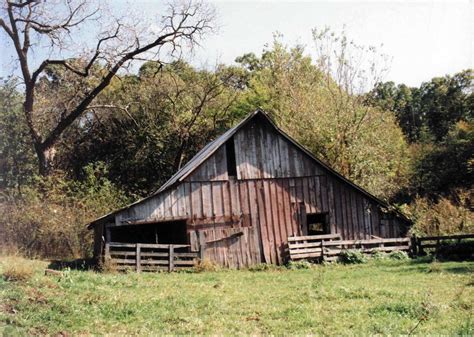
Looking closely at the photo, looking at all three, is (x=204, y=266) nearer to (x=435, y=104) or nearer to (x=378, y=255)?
(x=378, y=255)

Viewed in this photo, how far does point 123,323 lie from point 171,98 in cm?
2978

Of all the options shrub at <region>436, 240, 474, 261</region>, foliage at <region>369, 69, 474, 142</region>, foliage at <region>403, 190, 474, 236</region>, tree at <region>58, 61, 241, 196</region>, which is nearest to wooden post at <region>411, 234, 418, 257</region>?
shrub at <region>436, 240, 474, 261</region>

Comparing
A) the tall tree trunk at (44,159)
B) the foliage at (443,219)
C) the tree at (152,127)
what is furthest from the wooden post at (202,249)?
the tree at (152,127)

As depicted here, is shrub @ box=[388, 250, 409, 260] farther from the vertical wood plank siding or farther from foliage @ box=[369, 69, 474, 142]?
foliage @ box=[369, 69, 474, 142]

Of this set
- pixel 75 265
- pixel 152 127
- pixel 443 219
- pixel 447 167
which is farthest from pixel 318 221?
pixel 447 167

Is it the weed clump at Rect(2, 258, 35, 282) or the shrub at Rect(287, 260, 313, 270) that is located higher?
the weed clump at Rect(2, 258, 35, 282)

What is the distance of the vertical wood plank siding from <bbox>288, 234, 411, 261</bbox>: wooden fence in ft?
1.39

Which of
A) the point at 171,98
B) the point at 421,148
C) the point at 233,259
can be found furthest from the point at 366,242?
the point at 421,148

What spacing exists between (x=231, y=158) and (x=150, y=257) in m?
5.38

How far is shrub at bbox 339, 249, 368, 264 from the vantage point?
21062 mm

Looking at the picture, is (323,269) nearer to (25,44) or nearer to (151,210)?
(151,210)

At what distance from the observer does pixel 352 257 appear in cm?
2114

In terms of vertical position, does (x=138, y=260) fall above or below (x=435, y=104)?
below

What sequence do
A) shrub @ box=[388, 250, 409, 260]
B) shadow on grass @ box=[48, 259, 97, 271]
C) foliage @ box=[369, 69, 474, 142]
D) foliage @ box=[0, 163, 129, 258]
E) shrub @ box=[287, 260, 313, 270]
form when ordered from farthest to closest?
1. foliage @ box=[369, 69, 474, 142]
2. foliage @ box=[0, 163, 129, 258]
3. shrub @ box=[388, 250, 409, 260]
4. shrub @ box=[287, 260, 313, 270]
5. shadow on grass @ box=[48, 259, 97, 271]
